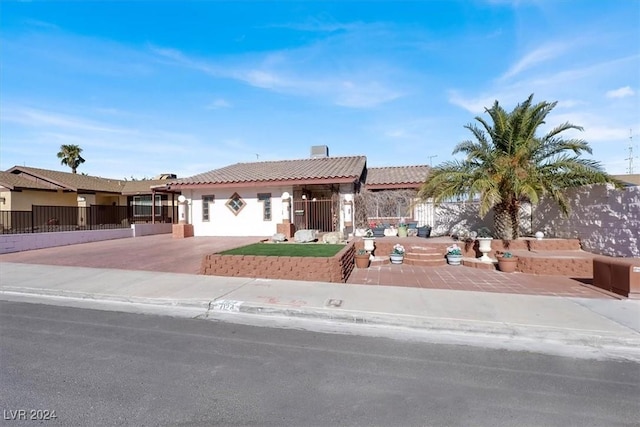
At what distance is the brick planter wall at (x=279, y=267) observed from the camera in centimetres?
820

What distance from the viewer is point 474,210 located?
46.6 feet

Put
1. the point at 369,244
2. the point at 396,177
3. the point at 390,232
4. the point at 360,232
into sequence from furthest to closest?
the point at 396,177
the point at 360,232
the point at 390,232
the point at 369,244

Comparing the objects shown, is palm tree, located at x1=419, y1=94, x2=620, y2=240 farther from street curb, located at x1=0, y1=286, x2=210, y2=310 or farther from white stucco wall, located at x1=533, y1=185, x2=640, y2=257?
street curb, located at x1=0, y1=286, x2=210, y2=310

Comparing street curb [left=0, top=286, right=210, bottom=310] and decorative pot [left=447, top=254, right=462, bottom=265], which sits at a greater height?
decorative pot [left=447, top=254, right=462, bottom=265]

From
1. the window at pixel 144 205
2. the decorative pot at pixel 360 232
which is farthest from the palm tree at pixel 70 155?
the decorative pot at pixel 360 232

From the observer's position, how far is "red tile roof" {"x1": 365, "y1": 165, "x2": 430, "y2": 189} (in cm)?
1846

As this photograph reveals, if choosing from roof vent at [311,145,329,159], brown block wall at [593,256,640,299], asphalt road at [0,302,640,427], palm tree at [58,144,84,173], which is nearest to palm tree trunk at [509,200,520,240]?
brown block wall at [593,256,640,299]

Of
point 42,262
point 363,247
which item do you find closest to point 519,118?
point 363,247

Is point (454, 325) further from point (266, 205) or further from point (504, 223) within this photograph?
point (266, 205)

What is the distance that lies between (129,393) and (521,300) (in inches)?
266

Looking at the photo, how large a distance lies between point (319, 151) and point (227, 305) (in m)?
18.6

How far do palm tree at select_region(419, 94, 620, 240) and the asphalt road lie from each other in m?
7.44

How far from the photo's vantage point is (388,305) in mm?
6137

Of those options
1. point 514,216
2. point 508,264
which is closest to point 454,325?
point 508,264
